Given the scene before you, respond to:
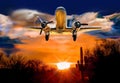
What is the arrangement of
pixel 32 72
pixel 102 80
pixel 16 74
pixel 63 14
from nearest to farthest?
pixel 63 14, pixel 102 80, pixel 16 74, pixel 32 72

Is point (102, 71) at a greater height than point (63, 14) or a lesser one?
lesser

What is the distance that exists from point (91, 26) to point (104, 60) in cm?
1613

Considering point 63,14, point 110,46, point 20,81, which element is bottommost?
point 20,81

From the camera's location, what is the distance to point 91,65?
213 feet

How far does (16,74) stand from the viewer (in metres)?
63.5

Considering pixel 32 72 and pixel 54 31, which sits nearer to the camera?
pixel 54 31

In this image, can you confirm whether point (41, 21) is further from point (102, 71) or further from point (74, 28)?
point (102, 71)

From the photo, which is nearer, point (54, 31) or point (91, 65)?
point (54, 31)

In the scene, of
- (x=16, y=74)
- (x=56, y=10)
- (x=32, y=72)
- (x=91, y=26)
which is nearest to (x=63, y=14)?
(x=56, y=10)

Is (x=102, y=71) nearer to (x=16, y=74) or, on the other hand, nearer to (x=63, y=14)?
(x=16, y=74)

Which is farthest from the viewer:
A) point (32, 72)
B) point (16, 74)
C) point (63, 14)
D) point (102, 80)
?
point (32, 72)

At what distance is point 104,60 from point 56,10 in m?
19.4

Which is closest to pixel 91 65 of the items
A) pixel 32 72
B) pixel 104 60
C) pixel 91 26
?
pixel 104 60

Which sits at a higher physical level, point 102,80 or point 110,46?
point 110,46
